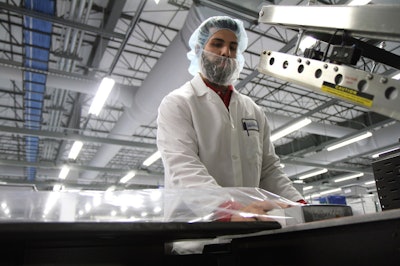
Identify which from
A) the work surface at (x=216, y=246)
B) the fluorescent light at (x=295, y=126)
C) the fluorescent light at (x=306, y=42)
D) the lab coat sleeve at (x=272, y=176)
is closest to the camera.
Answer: the work surface at (x=216, y=246)

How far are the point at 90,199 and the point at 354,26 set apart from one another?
2.37ft

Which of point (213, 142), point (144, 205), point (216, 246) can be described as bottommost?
point (216, 246)

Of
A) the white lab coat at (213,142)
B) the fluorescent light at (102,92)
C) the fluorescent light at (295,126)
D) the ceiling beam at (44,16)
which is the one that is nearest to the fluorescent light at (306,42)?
the white lab coat at (213,142)

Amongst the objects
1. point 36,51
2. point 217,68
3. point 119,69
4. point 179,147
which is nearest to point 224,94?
point 217,68

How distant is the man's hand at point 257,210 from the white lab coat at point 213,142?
0.31 meters

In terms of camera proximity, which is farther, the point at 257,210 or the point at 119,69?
the point at 119,69

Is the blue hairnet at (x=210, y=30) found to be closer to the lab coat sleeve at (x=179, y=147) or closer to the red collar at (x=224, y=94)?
the red collar at (x=224, y=94)

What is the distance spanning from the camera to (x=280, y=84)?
6555 mm

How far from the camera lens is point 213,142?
126cm

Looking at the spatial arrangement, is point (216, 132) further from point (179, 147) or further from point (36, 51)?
point (36, 51)

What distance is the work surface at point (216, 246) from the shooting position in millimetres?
502

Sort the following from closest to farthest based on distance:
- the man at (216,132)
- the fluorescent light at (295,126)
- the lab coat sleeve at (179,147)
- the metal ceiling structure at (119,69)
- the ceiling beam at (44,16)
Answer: the lab coat sleeve at (179,147), the man at (216,132), the ceiling beam at (44,16), the metal ceiling structure at (119,69), the fluorescent light at (295,126)

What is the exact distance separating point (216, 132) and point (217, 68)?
33 centimetres

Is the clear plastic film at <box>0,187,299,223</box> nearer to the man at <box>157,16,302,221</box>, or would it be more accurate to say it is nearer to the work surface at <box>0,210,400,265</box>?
the work surface at <box>0,210,400,265</box>
